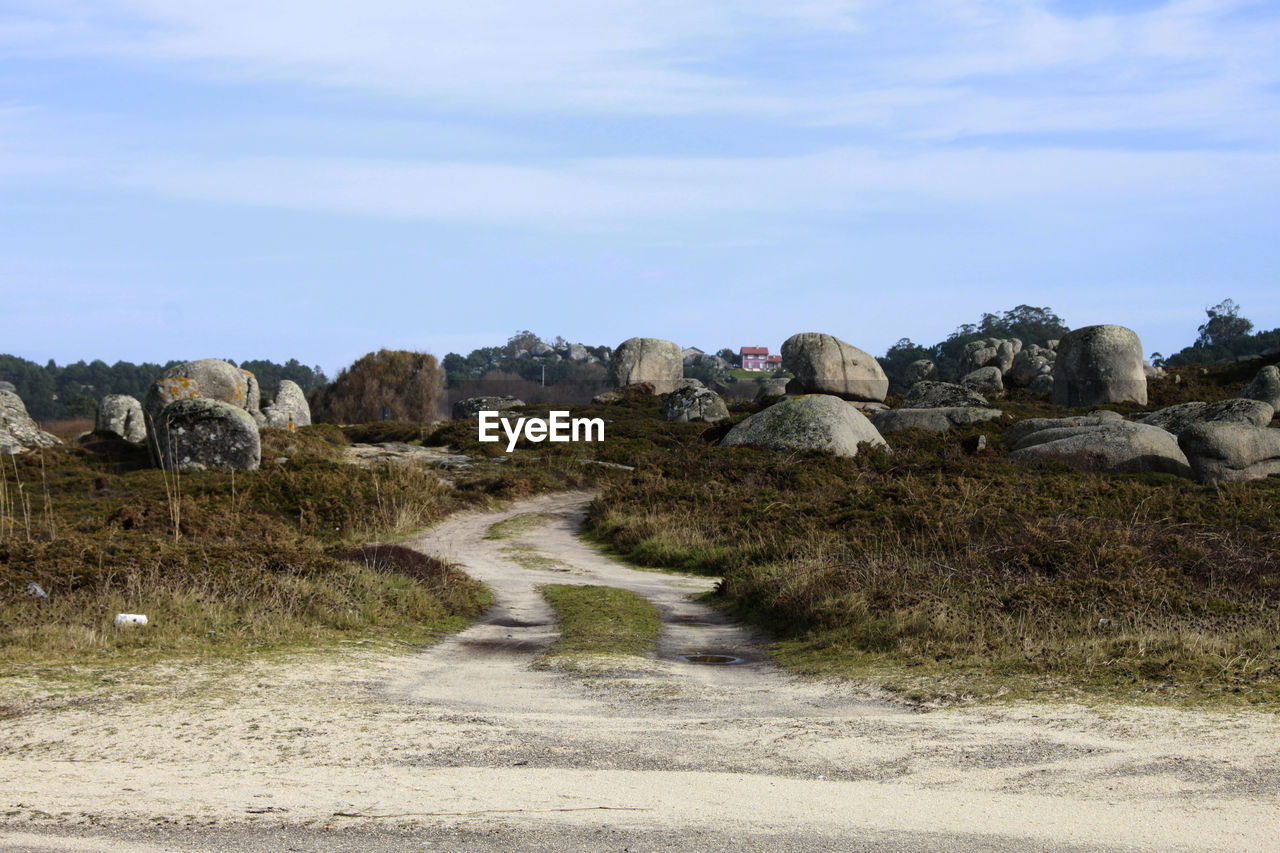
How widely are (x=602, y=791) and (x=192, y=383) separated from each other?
28.1 m

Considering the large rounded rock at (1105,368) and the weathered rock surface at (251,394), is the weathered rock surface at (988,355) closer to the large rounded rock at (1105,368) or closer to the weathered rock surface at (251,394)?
the large rounded rock at (1105,368)

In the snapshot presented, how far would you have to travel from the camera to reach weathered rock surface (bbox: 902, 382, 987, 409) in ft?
133

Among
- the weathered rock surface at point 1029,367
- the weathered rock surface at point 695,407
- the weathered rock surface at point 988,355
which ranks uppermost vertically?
the weathered rock surface at point 988,355

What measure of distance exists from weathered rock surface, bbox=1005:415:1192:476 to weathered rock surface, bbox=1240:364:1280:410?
43.4 ft

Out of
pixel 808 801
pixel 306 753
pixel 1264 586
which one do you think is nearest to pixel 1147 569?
pixel 1264 586

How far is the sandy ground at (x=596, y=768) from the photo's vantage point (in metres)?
5.71

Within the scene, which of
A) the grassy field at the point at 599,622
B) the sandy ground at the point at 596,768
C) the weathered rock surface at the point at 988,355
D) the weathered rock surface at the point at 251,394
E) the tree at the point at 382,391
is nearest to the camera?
the sandy ground at the point at 596,768

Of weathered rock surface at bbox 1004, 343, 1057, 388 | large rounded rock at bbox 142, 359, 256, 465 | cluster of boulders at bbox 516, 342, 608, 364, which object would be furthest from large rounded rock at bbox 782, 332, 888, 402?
cluster of boulders at bbox 516, 342, 608, 364

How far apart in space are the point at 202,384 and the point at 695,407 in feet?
58.1

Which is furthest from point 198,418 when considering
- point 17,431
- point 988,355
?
point 988,355

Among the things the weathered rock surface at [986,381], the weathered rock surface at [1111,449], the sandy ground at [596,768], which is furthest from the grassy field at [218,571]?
the weathered rock surface at [986,381]

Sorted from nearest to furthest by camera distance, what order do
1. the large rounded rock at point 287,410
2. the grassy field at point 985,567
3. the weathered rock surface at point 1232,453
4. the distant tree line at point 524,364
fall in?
the grassy field at point 985,567 < the weathered rock surface at point 1232,453 < the large rounded rock at point 287,410 < the distant tree line at point 524,364

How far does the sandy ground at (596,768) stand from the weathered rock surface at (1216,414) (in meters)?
25.2

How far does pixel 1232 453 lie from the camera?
2606cm
